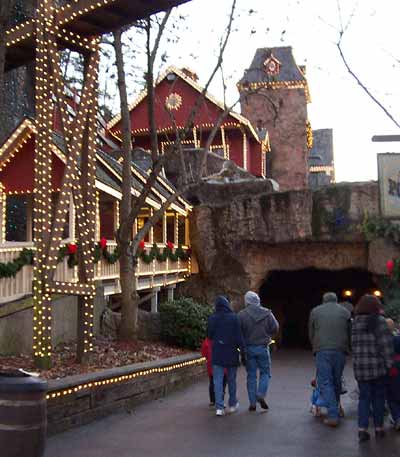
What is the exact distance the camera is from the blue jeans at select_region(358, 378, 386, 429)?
7410 mm

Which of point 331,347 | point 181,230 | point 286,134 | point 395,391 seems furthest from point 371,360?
point 286,134

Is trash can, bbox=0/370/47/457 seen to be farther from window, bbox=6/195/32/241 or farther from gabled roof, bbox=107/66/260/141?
gabled roof, bbox=107/66/260/141

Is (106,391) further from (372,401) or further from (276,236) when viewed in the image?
(276,236)

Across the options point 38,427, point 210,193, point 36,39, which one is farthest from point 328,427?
point 210,193

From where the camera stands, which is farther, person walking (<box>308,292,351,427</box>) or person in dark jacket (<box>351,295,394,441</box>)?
person walking (<box>308,292,351,427</box>)

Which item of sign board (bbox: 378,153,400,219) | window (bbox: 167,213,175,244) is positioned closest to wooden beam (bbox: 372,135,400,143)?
sign board (bbox: 378,153,400,219)

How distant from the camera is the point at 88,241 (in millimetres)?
10789

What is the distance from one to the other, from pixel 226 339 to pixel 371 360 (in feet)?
7.66

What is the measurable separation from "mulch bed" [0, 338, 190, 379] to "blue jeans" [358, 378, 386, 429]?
152 inches

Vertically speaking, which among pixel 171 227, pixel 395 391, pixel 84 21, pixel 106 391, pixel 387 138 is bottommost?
pixel 106 391

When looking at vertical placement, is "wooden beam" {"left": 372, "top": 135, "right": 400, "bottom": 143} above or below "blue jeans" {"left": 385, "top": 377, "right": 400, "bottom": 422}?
above

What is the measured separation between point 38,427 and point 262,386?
4.34m

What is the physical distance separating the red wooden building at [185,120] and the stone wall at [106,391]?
24905mm

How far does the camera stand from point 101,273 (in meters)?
16.9
